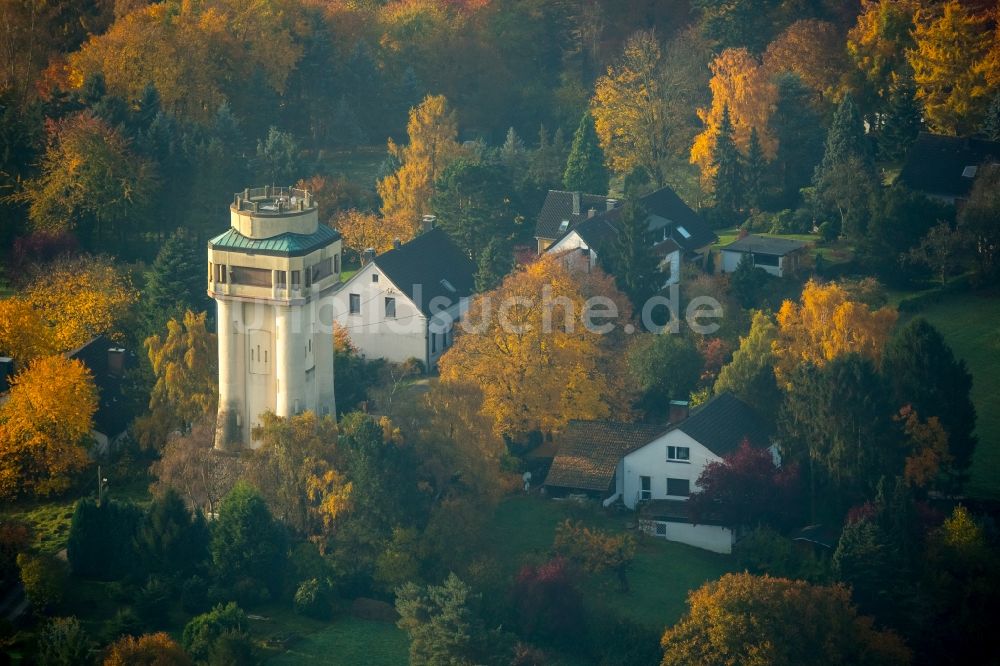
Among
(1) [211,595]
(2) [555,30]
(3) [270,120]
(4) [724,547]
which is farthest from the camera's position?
(2) [555,30]

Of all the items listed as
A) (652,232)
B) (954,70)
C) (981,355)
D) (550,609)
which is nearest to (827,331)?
(981,355)

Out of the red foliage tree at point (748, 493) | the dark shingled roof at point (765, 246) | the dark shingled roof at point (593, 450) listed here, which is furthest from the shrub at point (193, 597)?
the dark shingled roof at point (765, 246)

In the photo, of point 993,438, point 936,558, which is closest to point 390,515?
point 936,558

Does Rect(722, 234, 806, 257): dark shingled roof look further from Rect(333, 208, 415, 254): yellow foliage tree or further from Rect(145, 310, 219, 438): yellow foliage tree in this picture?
Rect(145, 310, 219, 438): yellow foliage tree

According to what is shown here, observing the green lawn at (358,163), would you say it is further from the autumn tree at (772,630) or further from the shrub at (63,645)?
the autumn tree at (772,630)

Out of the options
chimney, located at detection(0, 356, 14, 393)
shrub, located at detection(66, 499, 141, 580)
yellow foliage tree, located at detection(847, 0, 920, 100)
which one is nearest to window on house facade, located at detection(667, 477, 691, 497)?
→ shrub, located at detection(66, 499, 141, 580)

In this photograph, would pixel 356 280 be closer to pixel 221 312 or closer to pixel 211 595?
pixel 221 312

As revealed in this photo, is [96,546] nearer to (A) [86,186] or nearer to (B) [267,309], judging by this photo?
(B) [267,309]
